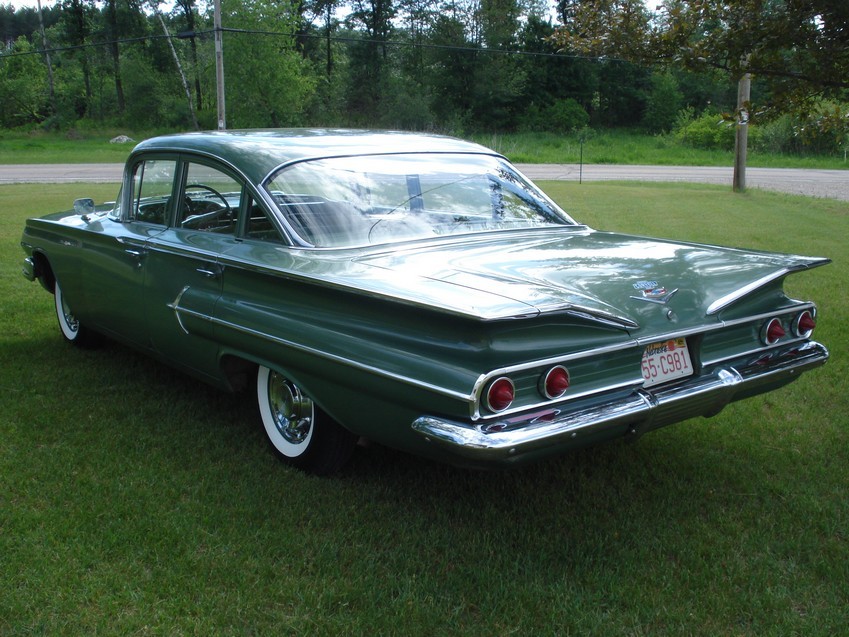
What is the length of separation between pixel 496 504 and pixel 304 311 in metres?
1.15

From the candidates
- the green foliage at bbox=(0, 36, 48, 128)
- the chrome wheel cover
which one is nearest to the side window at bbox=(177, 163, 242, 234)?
the chrome wheel cover

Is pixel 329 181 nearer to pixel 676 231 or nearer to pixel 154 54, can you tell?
pixel 676 231

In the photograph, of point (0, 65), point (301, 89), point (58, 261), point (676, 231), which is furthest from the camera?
point (0, 65)

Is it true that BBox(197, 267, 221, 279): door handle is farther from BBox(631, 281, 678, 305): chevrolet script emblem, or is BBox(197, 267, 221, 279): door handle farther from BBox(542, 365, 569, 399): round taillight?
BBox(631, 281, 678, 305): chevrolet script emblem

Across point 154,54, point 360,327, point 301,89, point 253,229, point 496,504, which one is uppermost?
point 154,54

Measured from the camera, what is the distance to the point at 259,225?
3.78m

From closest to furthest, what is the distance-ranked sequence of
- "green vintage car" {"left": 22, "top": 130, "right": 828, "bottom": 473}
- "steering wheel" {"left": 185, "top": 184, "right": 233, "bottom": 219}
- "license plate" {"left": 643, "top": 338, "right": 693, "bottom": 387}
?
"green vintage car" {"left": 22, "top": 130, "right": 828, "bottom": 473}, "license plate" {"left": 643, "top": 338, "right": 693, "bottom": 387}, "steering wheel" {"left": 185, "top": 184, "right": 233, "bottom": 219}

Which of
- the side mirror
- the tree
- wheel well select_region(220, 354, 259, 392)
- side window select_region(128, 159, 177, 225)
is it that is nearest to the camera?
wheel well select_region(220, 354, 259, 392)

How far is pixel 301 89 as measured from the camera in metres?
35.1

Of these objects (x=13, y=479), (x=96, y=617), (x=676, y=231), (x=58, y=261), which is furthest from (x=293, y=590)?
(x=676, y=231)

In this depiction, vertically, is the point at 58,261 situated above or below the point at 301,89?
below

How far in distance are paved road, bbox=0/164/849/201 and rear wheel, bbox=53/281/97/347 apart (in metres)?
16.0

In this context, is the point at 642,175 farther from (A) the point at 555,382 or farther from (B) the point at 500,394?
(B) the point at 500,394

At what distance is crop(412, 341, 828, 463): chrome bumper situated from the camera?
259cm
